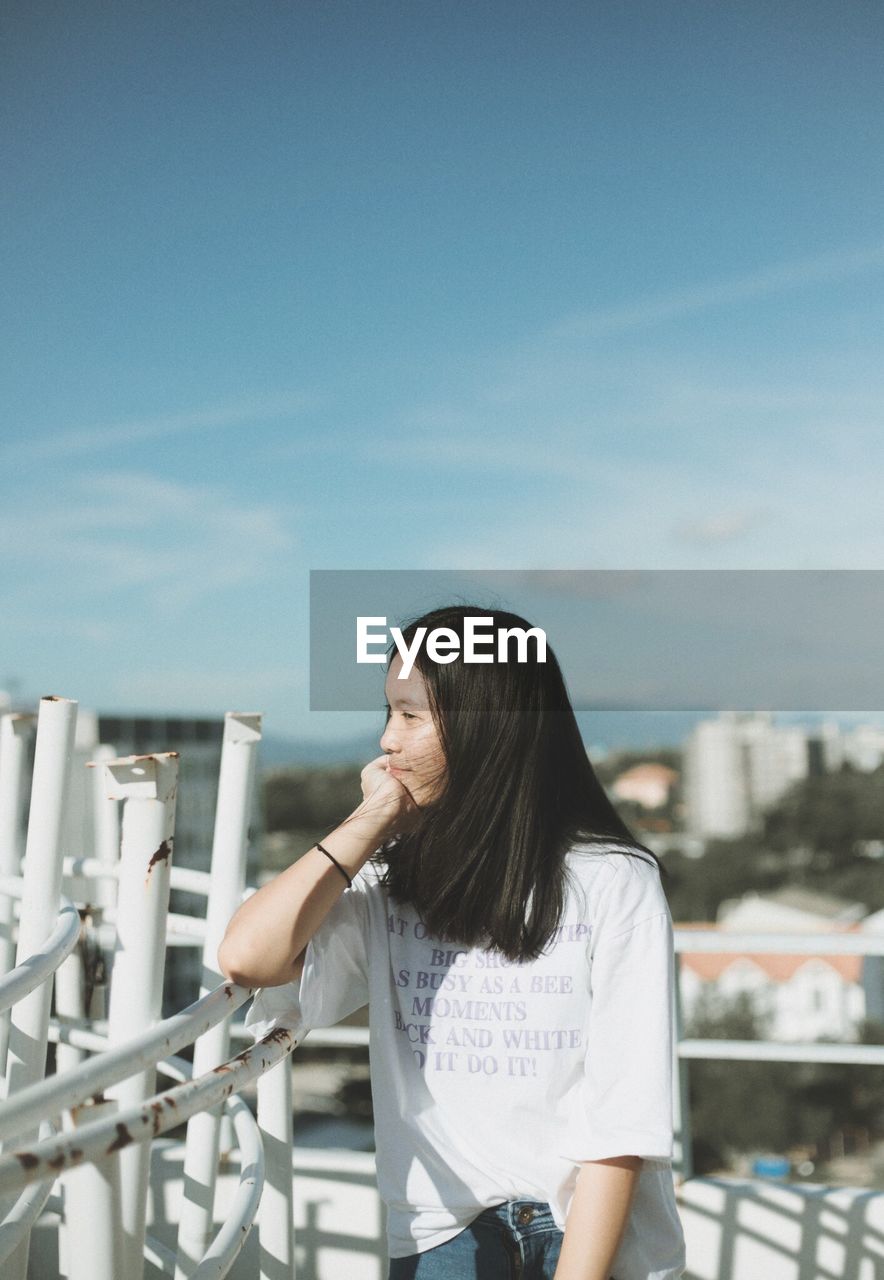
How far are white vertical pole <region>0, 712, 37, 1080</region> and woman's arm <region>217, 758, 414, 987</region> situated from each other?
37.5 inches

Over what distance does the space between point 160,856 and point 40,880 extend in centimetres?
43

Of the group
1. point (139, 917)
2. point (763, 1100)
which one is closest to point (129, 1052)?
point (139, 917)

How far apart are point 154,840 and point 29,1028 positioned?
0.52 meters

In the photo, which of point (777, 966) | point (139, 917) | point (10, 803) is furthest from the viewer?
point (777, 966)

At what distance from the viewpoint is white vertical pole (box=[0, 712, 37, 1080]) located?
191cm

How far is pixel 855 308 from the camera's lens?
132ft

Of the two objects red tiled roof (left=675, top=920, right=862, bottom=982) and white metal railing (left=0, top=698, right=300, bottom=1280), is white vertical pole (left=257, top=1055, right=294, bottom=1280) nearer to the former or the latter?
white metal railing (left=0, top=698, right=300, bottom=1280)

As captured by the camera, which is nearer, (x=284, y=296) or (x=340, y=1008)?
(x=340, y=1008)

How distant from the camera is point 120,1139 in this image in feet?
2.30

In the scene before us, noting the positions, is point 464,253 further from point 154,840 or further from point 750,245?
point 154,840

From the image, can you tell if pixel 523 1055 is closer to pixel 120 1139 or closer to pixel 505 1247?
pixel 505 1247

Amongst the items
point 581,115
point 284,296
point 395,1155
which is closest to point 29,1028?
point 395,1155

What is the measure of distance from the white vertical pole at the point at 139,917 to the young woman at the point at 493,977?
9 centimetres
